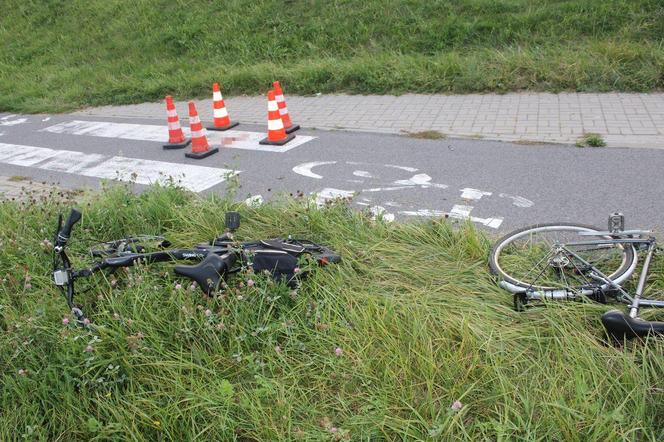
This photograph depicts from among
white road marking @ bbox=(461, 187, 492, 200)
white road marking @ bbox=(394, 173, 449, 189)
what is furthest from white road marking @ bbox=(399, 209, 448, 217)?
white road marking @ bbox=(394, 173, 449, 189)

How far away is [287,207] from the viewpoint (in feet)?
16.8

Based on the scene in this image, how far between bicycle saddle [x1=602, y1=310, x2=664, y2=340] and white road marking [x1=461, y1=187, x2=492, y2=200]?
3028 mm

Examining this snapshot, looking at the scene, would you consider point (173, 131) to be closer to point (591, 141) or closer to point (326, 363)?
point (591, 141)

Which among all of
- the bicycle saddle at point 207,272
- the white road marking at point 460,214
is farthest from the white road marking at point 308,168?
the bicycle saddle at point 207,272

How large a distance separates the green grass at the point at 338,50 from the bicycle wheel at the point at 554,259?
588cm

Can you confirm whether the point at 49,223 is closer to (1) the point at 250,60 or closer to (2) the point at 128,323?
(2) the point at 128,323

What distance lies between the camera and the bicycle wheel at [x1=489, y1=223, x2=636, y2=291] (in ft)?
12.1

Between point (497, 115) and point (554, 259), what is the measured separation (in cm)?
526

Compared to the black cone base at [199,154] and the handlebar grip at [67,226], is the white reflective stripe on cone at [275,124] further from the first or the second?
the handlebar grip at [67,226]

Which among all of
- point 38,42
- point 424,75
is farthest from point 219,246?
point 38,42

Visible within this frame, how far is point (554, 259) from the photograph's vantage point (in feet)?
12.4

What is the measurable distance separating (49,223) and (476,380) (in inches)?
156

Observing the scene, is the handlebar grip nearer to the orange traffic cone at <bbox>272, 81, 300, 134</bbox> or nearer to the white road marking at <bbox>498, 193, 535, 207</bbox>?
the white road marking at <bbox>498, 193, 535, 207</bbox>

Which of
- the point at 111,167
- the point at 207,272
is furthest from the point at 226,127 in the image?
the point at 207,272
